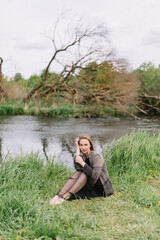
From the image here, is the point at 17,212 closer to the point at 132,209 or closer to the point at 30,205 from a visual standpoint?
the point at 30,205

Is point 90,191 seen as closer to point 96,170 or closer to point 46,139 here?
point 96,170

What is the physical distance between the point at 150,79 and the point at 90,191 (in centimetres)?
1687

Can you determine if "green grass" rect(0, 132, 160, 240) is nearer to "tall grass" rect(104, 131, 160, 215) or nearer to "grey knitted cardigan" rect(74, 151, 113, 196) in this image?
"tall grass" rect(104, 131, 160, 215)

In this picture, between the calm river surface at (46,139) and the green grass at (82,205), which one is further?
the calm river surface at (46,139)

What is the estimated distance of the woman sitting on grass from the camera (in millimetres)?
3506

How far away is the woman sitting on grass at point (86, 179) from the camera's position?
11.5ft

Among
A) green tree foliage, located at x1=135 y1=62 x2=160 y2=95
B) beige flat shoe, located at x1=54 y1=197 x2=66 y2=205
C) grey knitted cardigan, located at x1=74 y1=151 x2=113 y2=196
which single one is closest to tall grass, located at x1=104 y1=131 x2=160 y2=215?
grey knitted cardigan, located at x1=74 y1=151 x2=113 y2=196

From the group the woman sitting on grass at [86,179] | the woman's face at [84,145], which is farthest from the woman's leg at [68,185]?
the woman's face at [84,145]

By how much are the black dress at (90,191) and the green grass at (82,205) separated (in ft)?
0.34

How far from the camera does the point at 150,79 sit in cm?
1930

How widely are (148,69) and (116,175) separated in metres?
→ 16.8

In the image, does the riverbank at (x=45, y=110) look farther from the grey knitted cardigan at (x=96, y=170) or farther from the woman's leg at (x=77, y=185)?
the woman's leg at (x=77, y=185)

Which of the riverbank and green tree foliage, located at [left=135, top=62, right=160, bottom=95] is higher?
green tree foliage, located at [left=135, top=62, right=160, bottom=95]

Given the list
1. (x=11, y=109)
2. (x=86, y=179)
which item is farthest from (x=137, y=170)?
(x=11, y=109)
